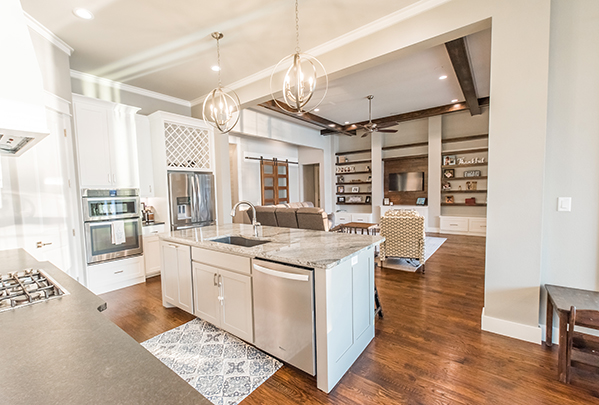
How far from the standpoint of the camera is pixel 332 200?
940cm

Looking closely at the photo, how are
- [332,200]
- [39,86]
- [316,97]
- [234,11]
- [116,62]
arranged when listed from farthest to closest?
[332,200] → [316,97] → [116,62] → [234,11] → [39,86]

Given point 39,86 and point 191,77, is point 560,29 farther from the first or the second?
→ point 191,77

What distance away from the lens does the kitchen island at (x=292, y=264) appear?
1.74 meters

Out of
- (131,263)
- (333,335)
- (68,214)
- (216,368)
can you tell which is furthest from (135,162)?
(333,335)

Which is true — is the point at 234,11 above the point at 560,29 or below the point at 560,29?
above

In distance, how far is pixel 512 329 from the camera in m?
2.31

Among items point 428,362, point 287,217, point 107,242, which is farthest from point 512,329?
point 107,242

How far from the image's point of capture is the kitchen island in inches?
68.5

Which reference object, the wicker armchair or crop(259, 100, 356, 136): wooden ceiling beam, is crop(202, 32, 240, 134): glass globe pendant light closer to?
crop(259, 100, 356, 136): wooden ceiling beam

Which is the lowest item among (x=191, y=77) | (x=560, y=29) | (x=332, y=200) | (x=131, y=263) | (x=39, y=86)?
(x=131, y=263)

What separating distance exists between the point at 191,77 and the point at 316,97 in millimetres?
2544

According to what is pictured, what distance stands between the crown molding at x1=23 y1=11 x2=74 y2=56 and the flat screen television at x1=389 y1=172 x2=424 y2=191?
7741 millimetres

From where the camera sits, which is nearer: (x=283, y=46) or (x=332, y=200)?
(x=283, y=46)

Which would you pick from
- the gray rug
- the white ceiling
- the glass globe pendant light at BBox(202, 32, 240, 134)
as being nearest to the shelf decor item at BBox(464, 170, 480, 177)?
the gray rug
